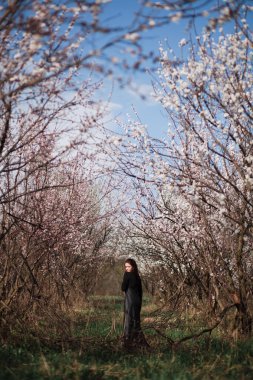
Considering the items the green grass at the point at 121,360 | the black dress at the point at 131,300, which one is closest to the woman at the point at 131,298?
the black dress at the point at 131,300

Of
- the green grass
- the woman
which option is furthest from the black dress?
the green grass

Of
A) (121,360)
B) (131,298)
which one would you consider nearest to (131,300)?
(131,298)

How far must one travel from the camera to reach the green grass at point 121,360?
4520 millimetres

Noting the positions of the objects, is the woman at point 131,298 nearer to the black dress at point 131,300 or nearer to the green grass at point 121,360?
the black dress at point 131,300

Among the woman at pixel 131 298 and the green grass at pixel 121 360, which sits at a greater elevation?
the woman at pixel 131 298

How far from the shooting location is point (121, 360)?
18.7ft

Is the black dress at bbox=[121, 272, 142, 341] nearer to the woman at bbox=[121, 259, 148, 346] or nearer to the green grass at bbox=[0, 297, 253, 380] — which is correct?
the woman at bbox=[121, 259, 148, 346]

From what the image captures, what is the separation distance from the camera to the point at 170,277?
51.3 feet

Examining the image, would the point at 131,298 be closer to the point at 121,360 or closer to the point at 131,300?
the point at 131,300

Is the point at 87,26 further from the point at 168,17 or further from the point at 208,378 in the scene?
the point at 208,378

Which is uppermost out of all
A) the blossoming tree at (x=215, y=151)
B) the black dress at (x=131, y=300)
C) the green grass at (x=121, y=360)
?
the blossoming tree at (x=215, y=151)

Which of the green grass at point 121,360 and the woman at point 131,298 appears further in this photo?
the woman at point 131,298

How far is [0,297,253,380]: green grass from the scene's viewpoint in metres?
4.52

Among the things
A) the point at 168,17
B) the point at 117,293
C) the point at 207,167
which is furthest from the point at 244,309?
the point at 117,293
